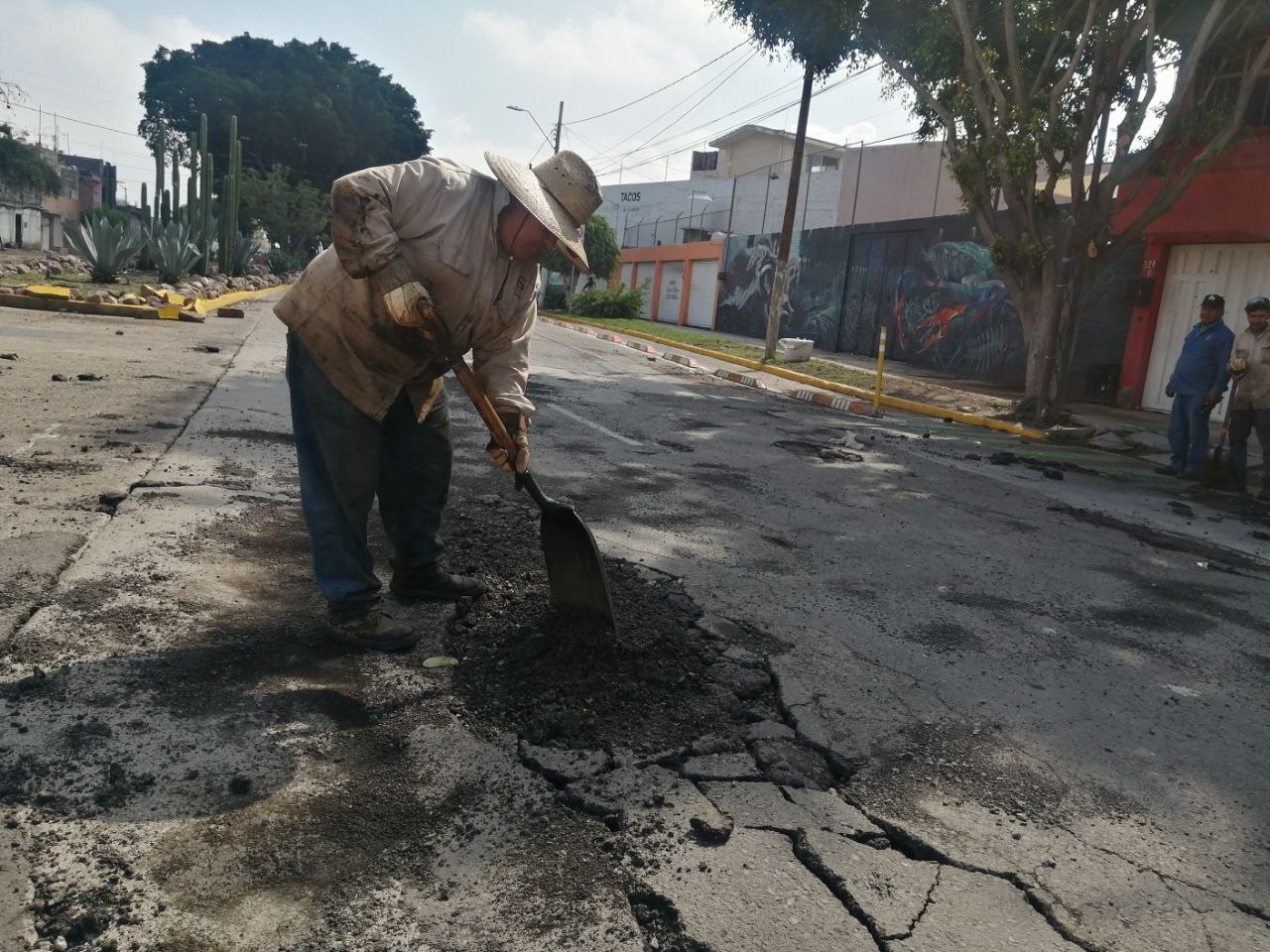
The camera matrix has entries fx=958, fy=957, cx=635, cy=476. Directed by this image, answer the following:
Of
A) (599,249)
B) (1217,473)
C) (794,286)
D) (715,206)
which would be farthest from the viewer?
(715,206)

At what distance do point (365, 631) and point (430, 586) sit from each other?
1.71ft

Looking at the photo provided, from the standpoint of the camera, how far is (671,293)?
37469mm

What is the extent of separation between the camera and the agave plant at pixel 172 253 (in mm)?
19469

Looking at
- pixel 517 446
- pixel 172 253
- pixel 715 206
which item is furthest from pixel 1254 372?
pixel 715 206

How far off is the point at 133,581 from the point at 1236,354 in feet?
27.6

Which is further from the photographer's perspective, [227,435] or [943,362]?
[943,362]

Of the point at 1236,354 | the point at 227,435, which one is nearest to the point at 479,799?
the point at 227,435

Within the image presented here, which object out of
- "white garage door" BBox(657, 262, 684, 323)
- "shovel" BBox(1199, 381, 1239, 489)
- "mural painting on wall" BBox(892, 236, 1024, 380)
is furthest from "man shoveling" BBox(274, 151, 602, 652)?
"white garage door" BBox(657, 262, 684, 323)

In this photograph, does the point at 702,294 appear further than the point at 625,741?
Yes

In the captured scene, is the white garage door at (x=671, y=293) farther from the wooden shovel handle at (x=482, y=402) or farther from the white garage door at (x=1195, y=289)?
the wooden shovel handle at (x=482, y=402)

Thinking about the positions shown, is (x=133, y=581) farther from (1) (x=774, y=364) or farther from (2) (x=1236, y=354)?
(1) (x=774, y=364)

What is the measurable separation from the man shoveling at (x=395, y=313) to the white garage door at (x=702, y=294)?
3045 cm

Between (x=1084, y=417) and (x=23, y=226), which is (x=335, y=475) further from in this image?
(x=23, y=226)

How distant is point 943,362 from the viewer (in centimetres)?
1933
